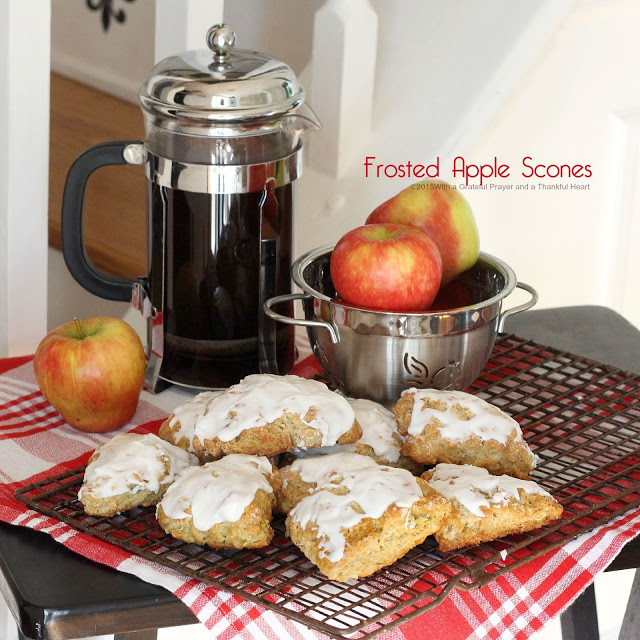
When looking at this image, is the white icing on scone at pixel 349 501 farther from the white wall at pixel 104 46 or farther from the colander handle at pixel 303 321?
the white wall at pixel 104 46

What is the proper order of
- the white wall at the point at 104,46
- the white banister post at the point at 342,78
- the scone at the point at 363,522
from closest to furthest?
the scone at the point at 363,522 < the white banister post at the point at 342,78 < the white wall at the point at 104,46

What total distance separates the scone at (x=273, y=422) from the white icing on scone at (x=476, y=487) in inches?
3.4

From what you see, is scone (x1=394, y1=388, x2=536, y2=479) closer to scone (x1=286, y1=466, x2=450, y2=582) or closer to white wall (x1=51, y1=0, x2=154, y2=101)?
scone (x1=286, y1=466, x2=450, y2=582)

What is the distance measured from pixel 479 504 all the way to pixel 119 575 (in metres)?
0.26

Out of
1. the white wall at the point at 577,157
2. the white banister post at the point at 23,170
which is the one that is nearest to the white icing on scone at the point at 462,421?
the white banister post at the point at 23,170

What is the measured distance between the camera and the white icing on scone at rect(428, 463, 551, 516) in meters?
0.71

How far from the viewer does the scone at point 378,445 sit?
802mm

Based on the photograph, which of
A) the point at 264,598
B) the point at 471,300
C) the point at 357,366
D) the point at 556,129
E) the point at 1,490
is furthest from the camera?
the point at 556,129

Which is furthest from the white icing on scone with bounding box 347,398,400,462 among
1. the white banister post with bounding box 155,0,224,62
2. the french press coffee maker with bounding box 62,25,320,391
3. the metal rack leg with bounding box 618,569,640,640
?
the white banister post with bounding box 155,0,224,62

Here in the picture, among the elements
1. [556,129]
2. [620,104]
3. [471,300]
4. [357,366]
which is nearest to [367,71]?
[556,129]

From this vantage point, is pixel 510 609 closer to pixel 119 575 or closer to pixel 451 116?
pixel 119 575

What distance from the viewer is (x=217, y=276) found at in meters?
0.99

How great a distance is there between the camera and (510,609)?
714 mm

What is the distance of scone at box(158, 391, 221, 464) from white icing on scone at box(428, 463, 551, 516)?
19 centimetres
